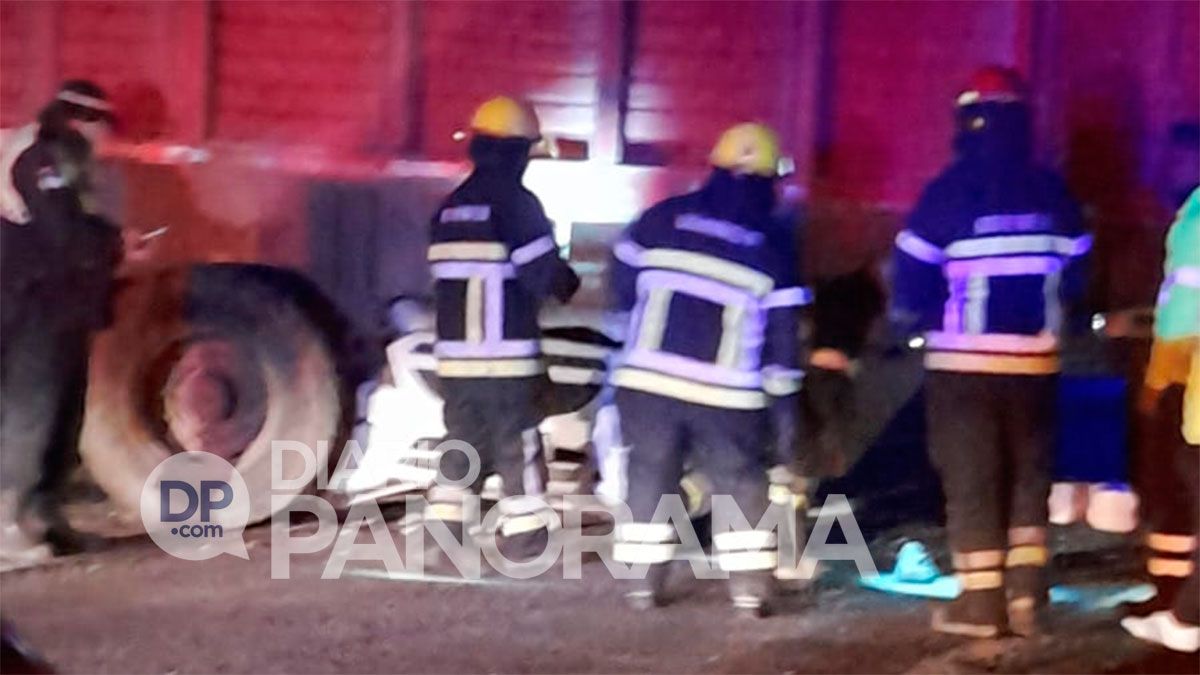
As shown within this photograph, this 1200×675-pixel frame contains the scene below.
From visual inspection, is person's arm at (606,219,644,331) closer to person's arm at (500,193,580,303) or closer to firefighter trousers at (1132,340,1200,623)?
person's arm at (500,193,580,303)

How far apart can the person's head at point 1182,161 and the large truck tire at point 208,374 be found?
10.6ft

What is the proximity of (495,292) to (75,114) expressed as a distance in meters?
1.72

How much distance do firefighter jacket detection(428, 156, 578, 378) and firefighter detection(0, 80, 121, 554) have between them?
1.38 metres

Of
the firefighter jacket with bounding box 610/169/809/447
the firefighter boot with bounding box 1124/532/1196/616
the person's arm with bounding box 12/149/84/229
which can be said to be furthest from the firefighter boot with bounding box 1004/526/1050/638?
the person's arm with bounding box 12/149/84/229

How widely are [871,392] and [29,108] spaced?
11.2 ft

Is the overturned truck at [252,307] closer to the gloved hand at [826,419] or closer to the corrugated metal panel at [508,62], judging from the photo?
the corrugated metal panel at [508,62]

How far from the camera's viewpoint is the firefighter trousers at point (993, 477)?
4.30m

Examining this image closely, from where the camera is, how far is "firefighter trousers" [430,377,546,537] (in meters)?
Result: 4.80

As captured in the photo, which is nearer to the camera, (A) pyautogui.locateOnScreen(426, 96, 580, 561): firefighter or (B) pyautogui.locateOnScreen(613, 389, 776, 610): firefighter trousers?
(B) pyautogui.locateOnScreen(613, 389, 776, 610): firefighter trousers

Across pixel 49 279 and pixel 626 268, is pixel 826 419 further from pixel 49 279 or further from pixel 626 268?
pixel 49 279

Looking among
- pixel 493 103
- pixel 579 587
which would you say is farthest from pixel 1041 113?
pixel 579 587

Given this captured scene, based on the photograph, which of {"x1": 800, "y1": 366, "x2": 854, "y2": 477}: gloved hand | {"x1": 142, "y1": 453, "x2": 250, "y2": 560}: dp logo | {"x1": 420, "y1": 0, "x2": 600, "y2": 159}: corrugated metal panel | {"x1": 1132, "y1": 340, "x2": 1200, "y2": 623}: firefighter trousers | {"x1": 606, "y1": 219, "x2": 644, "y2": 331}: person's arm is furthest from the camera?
{"x1": 142, "y1": 453, "x2": 250, "y2": 560}: dp logo

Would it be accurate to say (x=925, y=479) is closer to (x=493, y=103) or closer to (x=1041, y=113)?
(x=1041, y=113)

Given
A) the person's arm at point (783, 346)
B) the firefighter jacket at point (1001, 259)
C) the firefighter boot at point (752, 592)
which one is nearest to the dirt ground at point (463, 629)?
the firefighter boot at point (752, 592)
